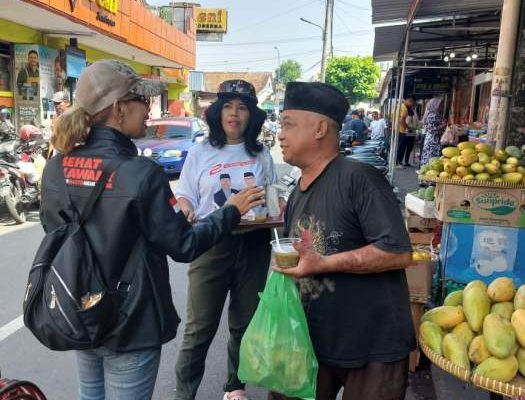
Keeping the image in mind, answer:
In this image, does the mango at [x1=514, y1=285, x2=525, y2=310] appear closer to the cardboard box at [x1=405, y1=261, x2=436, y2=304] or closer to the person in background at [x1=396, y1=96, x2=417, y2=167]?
the cardboard box at [x1=405, y1=261, x2=436, y2=304]

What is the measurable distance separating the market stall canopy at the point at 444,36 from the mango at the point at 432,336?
732 cm

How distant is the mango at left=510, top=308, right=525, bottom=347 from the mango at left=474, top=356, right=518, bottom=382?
0.26 ft

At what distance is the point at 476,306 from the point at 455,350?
0.26 m

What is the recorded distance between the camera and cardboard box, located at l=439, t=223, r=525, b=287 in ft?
13.1

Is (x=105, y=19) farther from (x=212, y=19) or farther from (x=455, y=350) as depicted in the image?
(x=212, y=19)

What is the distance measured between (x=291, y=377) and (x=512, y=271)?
289 centimetres

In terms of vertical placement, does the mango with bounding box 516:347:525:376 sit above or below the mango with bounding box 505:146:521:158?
below

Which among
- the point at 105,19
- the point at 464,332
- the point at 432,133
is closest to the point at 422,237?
the point at 464,332

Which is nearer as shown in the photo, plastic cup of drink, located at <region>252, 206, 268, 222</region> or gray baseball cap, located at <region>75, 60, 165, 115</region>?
gray baseball cap, located at <region>75, 60, 165, 115</region>

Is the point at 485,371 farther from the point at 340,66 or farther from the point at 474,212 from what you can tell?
the point at 340,66

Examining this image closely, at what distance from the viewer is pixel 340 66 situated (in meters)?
56.6

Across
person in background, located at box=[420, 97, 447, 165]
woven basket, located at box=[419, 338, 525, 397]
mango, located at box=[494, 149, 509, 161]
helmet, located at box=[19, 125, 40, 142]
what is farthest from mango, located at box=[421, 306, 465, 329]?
person in background, located at box=[420, 97, 447, 165]

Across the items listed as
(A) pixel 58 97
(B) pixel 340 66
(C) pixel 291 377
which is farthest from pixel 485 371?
(B) pixel 340 66

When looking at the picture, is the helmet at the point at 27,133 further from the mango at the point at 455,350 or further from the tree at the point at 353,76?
the tree at the point at 353,76
